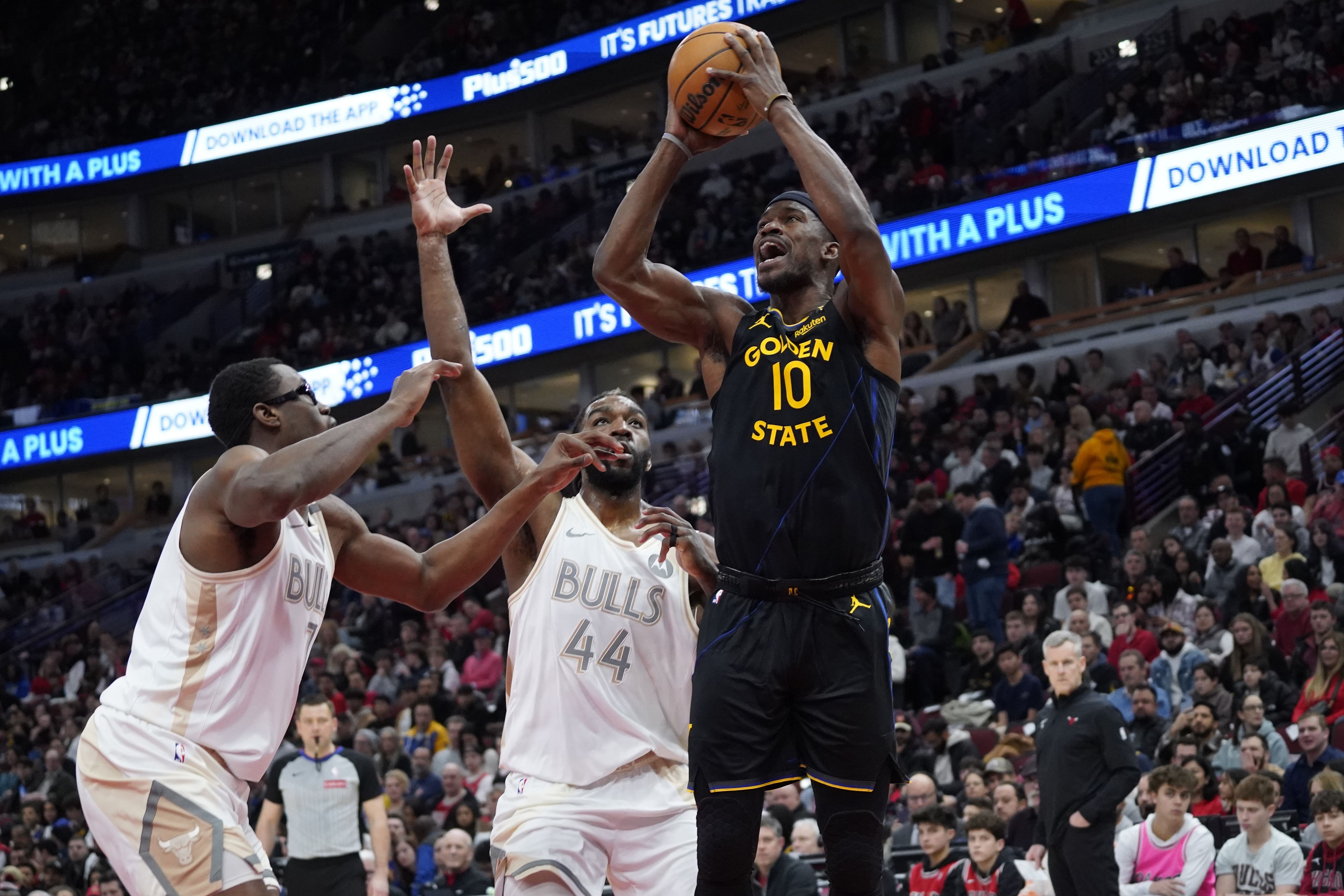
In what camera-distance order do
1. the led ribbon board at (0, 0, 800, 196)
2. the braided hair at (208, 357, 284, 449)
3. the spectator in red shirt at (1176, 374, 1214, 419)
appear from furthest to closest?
the led ribbon board at (0, 0, 800, 196), the spectator in red shirt at (1176, 374, 1214, 419), the braided hair at (208, 357, 284, 449)

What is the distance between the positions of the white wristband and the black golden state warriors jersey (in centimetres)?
68

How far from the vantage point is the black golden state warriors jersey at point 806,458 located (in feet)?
14.1

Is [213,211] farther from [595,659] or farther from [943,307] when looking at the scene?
[595,659]

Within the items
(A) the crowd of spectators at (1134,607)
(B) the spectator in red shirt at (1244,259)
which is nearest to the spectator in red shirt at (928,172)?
(B) the spectator in red shirt at (1244,259)

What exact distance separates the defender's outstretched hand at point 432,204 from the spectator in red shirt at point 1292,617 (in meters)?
8.71

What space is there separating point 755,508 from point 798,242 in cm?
88

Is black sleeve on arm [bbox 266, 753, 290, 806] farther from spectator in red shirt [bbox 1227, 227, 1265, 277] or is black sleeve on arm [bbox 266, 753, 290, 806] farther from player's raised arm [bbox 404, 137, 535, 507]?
spectator in red shirt [bbox 1227, 227, 1265, 277]

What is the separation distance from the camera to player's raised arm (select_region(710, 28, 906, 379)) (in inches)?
170

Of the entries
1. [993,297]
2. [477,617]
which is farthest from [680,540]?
[993,297]

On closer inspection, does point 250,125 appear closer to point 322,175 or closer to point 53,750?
point 322,175

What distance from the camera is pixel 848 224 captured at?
14.1ft

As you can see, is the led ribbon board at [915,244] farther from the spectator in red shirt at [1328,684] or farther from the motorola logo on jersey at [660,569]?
the motorola logo on jersey at [660,569]

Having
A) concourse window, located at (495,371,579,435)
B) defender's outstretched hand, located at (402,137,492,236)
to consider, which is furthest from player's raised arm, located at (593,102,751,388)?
concourse window, located at (495,371,579,435)

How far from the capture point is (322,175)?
38.3 metres
